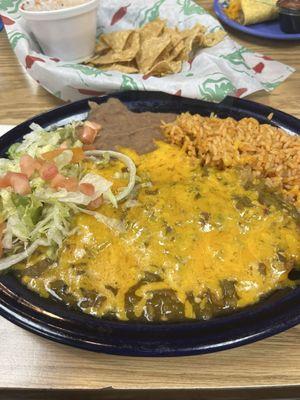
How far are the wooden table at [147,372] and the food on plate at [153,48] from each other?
62.1 inches

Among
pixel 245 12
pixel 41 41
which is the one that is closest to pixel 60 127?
pixel 41 41

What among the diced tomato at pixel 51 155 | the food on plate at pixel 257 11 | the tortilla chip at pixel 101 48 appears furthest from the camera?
the food on plate at pixel 257 11

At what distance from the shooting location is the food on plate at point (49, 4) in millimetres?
2375

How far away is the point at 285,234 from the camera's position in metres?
1.36

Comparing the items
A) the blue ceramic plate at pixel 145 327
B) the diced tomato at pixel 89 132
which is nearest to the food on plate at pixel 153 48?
the diced tomato at pixel 89 132

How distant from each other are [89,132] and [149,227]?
0.66 m

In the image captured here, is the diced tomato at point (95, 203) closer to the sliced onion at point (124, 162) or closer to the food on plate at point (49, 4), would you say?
the sliced onion at point (124, 162)

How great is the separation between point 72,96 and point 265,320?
62.7 inches

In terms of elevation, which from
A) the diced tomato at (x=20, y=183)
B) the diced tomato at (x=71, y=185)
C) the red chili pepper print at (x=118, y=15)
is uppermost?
the red chili pepper print at (x=118, y=15)

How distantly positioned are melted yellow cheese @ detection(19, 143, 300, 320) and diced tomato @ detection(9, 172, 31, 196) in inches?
10.5

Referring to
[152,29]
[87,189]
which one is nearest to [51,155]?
[87,189]

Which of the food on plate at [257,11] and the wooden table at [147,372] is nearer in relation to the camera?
the wooden table at [147,372]

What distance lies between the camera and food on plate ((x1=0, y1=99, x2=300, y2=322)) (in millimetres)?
1261

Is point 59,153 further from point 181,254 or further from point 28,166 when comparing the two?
point 181,254
